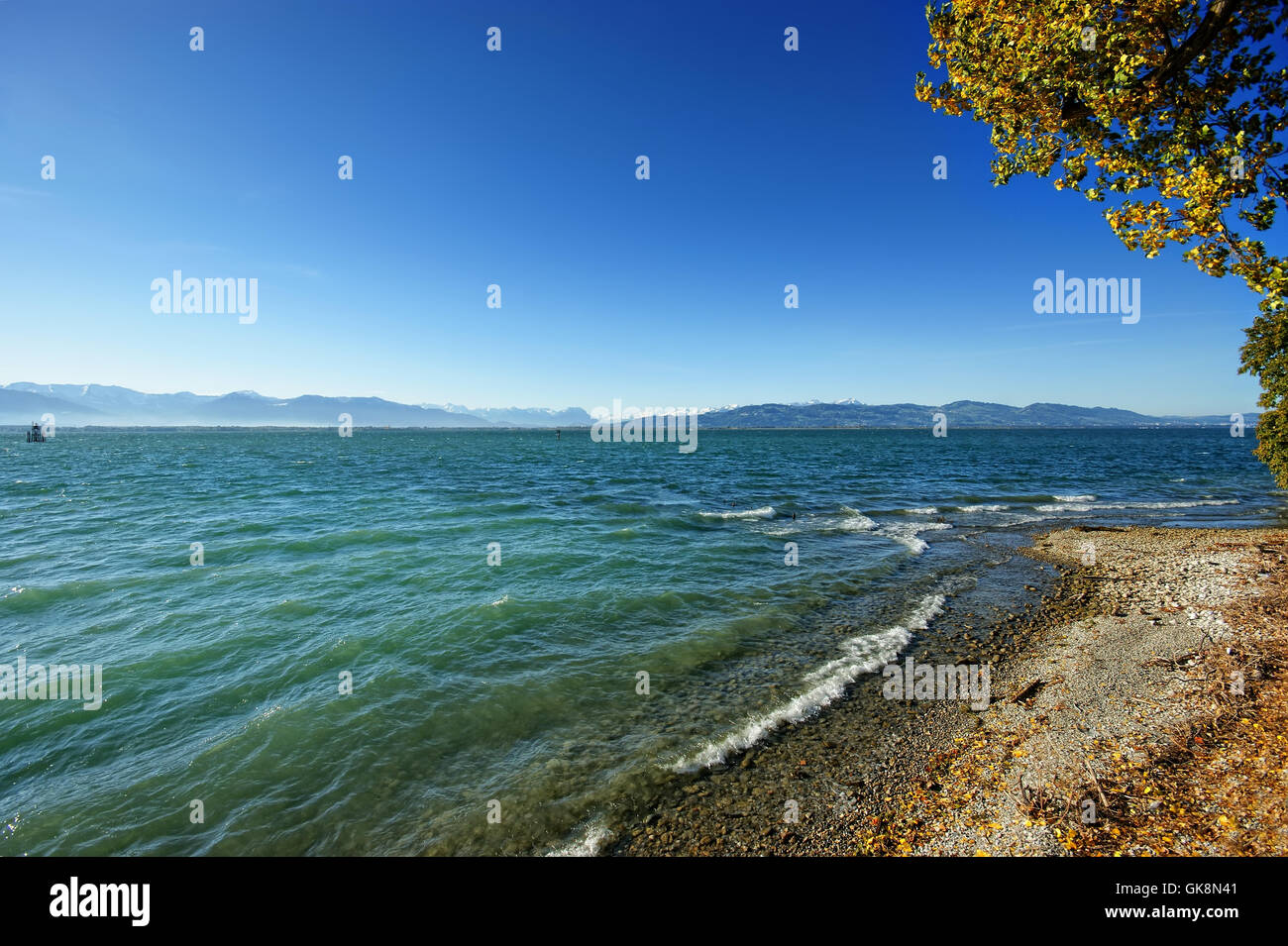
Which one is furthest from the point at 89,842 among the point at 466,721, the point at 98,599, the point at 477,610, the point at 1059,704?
the point at 1059,704

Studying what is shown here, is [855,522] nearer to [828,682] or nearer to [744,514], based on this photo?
[744,514]

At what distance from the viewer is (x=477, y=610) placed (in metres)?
15.3

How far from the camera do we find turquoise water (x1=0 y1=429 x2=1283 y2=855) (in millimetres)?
7711

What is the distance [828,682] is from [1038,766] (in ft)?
13.0

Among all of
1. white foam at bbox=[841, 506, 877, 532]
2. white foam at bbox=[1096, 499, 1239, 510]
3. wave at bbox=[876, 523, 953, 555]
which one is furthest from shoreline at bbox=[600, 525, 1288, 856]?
white foam at bbox=[1096, 499, 1239, 510]

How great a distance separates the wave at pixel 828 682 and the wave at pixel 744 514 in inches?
608

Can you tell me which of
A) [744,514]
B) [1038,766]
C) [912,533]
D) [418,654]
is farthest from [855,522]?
[418,654]

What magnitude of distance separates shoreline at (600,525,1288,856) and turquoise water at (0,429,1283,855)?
1011mm

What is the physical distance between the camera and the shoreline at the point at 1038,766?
20.2ft

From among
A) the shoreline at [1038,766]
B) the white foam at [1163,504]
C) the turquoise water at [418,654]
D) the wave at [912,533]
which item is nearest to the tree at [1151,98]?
the shoreline at [1038,766]

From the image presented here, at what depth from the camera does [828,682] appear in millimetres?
11016

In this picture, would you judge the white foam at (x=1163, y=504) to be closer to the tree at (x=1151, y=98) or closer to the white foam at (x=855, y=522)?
the white foam at (x=855, y=522)

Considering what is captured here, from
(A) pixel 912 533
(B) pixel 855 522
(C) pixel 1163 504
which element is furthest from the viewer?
(C) pixel 1163 504

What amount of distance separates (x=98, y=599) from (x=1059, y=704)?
25.8m
